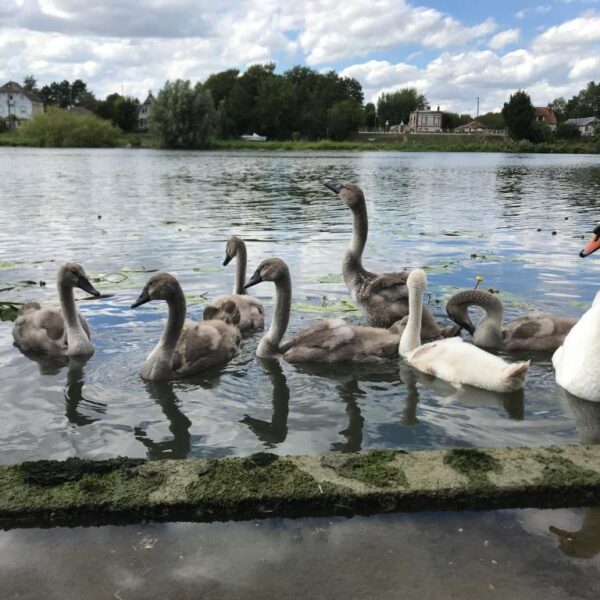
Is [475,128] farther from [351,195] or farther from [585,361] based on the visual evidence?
[585,361]

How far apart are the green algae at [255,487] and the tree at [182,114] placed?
8494cm

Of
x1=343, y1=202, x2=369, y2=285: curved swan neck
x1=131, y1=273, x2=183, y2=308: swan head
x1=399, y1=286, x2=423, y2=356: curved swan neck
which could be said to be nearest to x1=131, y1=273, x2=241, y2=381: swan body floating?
x1=131, y1=273, x2=183, y2=308: swan head

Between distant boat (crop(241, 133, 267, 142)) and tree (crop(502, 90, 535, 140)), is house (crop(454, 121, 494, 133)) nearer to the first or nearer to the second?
tree (crop(502, 90, 535, 140))

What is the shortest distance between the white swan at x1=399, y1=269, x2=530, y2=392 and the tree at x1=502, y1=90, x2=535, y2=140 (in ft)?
365

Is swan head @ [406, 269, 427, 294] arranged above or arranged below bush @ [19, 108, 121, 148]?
below

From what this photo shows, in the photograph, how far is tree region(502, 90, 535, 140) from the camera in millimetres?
109688

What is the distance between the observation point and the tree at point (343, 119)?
11669 centimetres

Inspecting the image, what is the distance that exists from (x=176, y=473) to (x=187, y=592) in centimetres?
84

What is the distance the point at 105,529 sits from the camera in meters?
3.44

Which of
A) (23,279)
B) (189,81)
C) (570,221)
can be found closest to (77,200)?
(23,279)

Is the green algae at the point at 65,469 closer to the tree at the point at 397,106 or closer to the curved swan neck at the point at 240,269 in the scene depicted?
the curved swan neck at the point at 240,269

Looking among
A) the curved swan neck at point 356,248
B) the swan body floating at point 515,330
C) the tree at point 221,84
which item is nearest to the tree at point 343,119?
the tree at point 221,84

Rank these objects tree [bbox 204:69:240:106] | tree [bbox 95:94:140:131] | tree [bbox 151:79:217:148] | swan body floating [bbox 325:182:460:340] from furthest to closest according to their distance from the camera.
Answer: tree [bbox 95:94:140:131] < tree [bbox 204:69:240:106] < tree [bbox 151:79:217:148] < swan body floating [bbox 325:182:460:340]

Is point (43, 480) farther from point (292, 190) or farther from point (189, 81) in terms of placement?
point (189, 81)
